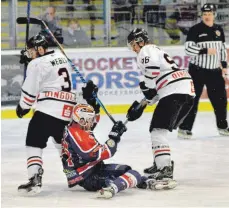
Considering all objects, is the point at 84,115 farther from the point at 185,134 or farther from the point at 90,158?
the point at 185,134

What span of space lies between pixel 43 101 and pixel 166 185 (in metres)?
0.87

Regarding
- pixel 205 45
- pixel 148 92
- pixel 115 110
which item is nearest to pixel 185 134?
pixel 205 45

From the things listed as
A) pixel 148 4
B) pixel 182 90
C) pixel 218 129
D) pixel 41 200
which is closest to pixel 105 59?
pixel 148 4

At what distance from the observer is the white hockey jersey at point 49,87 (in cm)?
562

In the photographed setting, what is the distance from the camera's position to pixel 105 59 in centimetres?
969

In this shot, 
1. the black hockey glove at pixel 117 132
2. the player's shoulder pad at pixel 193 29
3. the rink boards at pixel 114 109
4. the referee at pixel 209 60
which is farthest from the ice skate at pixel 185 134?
the black hockey glove at pixel 117 132

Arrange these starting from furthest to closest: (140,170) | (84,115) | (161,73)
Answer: (140,170) < (161,73) < (84,115)

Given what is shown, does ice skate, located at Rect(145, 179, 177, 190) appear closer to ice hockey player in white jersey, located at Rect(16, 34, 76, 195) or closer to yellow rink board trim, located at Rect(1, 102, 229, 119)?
ice hockey player in white jersey, located at Rect(16, 34, 76, 195)

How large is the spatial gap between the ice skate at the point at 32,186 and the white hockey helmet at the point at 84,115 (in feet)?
1.30

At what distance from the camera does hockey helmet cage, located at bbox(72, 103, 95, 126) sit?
5477 millimetres

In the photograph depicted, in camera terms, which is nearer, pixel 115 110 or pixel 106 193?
pixel 106 193

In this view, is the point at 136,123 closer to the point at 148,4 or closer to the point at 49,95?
the point at 148,4

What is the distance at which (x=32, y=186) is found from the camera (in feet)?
18.3

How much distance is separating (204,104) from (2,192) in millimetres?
4417
